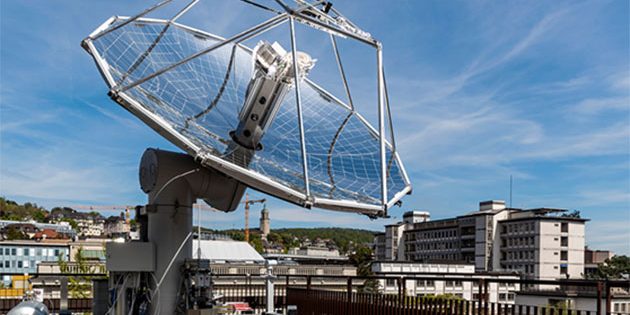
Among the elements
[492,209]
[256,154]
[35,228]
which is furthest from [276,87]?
[35,228]

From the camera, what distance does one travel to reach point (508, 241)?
103 m

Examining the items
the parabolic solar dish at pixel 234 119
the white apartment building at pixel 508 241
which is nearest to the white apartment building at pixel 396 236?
the white apartment building at pixel 508 241

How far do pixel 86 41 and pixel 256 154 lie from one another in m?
3.87

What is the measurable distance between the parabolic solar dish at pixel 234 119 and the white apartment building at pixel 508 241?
266 ft

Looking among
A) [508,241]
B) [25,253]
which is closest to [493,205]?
[508,241]

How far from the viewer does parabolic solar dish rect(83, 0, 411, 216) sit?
10.7 metres

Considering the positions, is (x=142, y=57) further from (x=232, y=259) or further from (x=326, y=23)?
(x=232, y=259)

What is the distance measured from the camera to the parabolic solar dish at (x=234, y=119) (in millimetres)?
10727

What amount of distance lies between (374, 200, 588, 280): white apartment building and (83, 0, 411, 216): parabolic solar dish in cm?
8122

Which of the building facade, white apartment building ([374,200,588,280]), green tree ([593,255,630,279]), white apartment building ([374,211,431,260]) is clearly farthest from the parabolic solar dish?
white apartment building ([374,211,431,260])

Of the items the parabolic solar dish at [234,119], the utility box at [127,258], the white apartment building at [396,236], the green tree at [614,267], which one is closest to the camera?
the parabolic solar dish at [234,119]

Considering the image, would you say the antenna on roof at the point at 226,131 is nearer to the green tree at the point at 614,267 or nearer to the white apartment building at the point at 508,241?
the white apartment building at the point at 508,241

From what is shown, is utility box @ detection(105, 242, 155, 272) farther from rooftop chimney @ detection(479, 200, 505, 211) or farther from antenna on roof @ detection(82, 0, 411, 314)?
rooftop chimney @ detection(479, 200, 505, 211)

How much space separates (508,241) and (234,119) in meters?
94.6
